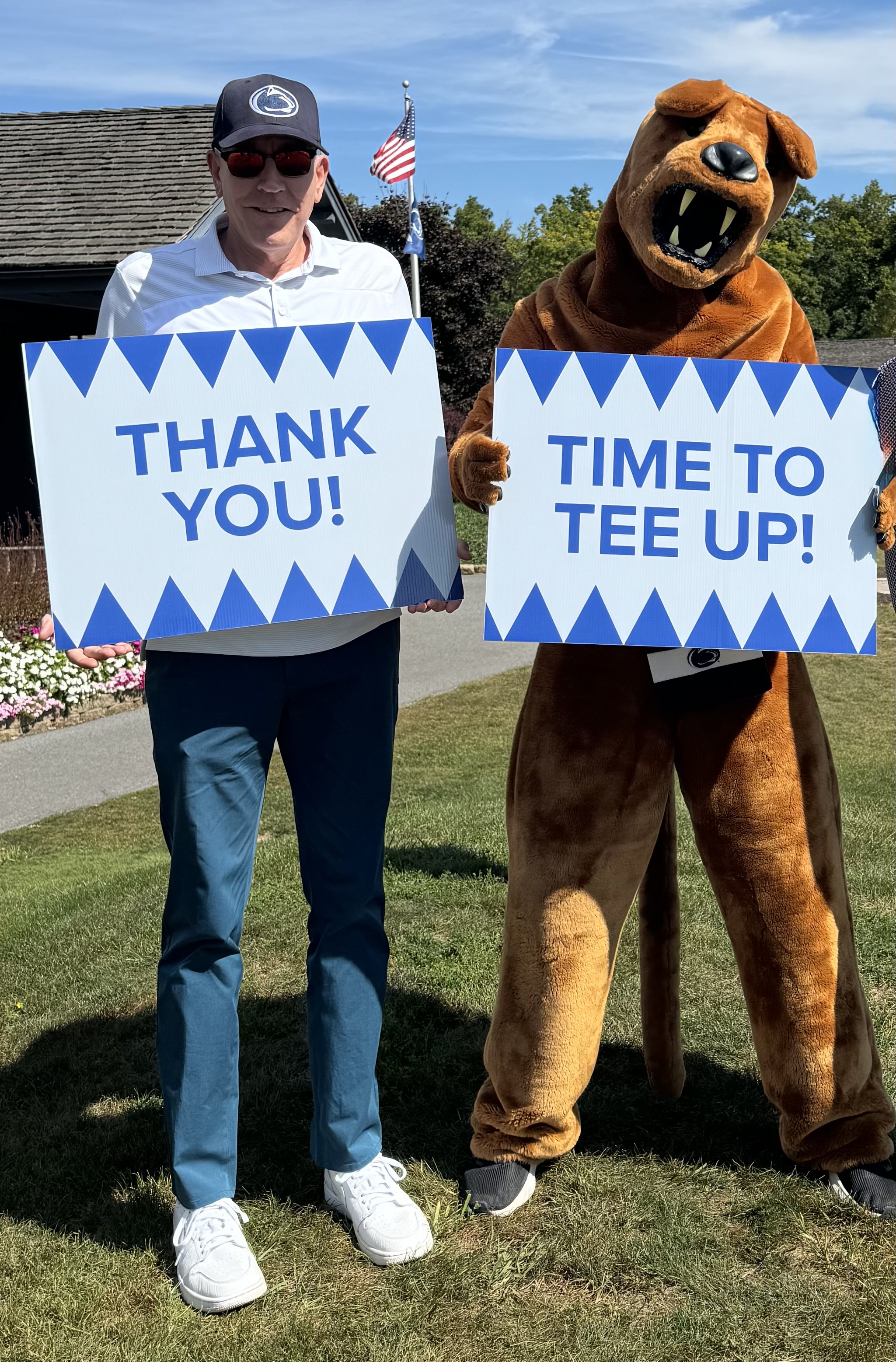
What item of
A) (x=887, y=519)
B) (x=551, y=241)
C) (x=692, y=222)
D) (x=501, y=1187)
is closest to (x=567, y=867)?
(x=501, y=1187)

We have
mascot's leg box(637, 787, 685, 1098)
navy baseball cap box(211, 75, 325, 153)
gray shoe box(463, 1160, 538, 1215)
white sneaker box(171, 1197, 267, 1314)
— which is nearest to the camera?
navy baseball cap box(211, 75, 325, 153)

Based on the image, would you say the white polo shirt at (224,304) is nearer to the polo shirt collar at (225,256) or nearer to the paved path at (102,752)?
the polo shirt collar at (225,256)

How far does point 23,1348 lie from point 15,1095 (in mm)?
1185

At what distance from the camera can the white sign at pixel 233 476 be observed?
2.55m

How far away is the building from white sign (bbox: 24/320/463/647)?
10.1 metres

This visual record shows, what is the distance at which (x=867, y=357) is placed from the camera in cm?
4122

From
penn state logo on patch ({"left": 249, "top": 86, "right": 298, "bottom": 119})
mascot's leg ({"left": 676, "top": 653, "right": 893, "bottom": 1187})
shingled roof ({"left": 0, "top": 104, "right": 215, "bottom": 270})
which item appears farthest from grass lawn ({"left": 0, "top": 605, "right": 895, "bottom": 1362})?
shingled roof ({"left": 0, "top": 104, "right": 215, "bottom": 270})

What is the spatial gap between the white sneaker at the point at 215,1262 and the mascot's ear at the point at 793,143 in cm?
262

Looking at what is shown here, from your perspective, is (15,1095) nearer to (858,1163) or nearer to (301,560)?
(301,560)

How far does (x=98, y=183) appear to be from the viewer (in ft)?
45.8

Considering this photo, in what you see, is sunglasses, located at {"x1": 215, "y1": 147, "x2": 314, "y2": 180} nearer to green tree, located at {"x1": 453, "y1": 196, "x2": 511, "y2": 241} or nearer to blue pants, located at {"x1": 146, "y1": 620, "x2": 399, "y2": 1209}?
blue pants, located at {"x1": 146, "y1": 620, "x2": 399, "y2": 1209}

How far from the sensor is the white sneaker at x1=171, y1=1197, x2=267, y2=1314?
2.54 meters

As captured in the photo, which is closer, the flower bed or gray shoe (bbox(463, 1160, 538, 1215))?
gray shoe (bbox(463, 1160, 538, 1215))

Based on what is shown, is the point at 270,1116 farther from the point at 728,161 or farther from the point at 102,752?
the point at 102,752
